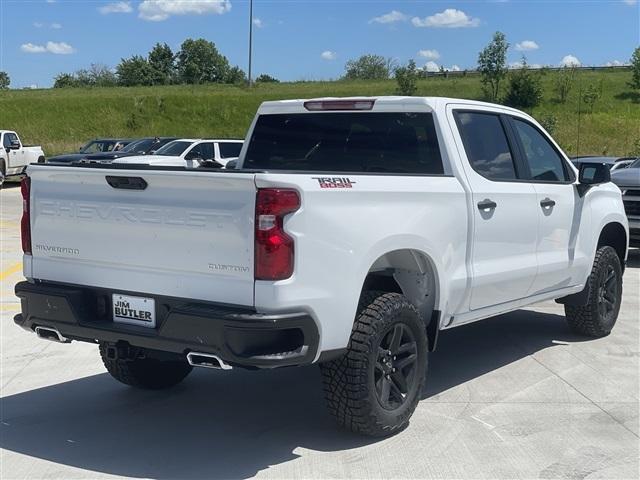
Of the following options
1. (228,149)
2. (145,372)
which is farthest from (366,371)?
(228,149)

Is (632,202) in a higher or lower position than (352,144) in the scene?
lower

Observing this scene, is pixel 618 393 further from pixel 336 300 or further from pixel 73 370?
pixel 73 370

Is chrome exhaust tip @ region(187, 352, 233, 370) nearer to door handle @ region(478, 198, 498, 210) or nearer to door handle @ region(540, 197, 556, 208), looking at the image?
door handle @ region(478, 198, 498, 210)

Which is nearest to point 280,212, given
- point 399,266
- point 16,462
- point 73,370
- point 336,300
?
point 336,300

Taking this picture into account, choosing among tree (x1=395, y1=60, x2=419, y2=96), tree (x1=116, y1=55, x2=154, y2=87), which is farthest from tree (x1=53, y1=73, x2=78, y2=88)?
tree (x1=395, y1=60, x2=419, y2=96)

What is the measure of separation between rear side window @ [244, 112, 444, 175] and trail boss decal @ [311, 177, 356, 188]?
46.8 inches

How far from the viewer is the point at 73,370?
6199 mm

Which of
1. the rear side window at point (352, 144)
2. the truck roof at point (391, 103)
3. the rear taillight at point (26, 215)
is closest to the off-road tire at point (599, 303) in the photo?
the truck roof at point (391, 103)

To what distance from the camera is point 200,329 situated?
392 cm

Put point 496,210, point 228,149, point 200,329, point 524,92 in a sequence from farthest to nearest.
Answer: point 524,92, point 228,149, point 496,210, point 200,329

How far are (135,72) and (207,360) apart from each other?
111 meters

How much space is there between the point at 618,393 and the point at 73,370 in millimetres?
4206

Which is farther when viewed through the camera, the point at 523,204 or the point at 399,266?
the point at 523,204

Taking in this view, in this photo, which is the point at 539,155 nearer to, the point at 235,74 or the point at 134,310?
the point at 134,310
